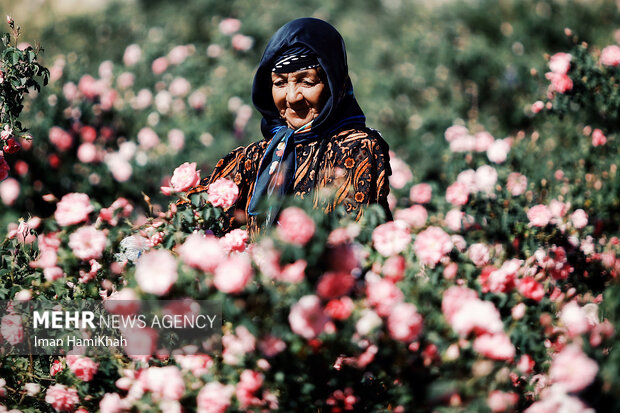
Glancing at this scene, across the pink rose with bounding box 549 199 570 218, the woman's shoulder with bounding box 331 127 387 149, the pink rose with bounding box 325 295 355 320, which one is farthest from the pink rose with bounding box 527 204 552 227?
the pink rose with bounding box 325 295 355 320

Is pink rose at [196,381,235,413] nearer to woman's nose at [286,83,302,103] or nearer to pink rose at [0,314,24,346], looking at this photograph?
pink rose at [0,314,24,346]

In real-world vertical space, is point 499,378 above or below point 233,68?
below

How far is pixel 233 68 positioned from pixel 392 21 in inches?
455

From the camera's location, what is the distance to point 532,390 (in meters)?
1.95

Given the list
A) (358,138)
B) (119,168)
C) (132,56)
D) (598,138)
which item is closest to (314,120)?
(358,138)

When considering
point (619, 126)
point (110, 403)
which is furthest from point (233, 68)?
point (110, 403)

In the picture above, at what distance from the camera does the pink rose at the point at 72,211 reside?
6.58 ft

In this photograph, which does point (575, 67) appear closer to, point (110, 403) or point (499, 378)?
point (499, 378)

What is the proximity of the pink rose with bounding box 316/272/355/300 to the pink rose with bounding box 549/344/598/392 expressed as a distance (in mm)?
602

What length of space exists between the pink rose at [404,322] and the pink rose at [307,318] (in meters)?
0.21

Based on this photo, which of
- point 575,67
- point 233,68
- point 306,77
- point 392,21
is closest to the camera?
point 306,77

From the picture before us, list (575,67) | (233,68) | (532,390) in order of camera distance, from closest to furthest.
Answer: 1. (532,390)
2. (575,67)
3. (233,68)

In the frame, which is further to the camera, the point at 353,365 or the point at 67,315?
the point at 67,315

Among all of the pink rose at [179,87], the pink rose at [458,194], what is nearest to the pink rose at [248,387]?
the pink rose at [458,194]
